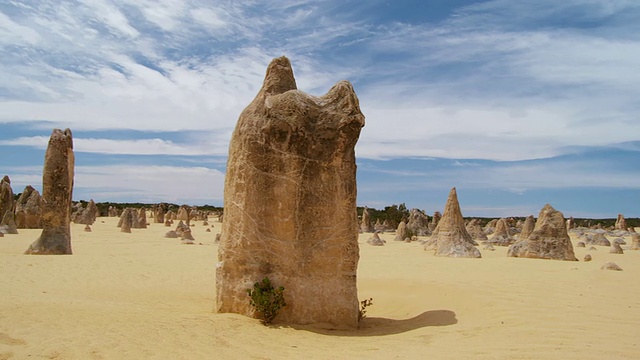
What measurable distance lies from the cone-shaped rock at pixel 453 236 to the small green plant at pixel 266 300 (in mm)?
12220

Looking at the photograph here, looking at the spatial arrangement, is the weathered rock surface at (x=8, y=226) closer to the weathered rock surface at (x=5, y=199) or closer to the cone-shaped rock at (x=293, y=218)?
the weathered rock surface at (x=5, y=199)

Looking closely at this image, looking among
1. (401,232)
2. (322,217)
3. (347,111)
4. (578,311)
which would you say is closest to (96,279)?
(322,217)

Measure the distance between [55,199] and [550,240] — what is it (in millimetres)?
15967

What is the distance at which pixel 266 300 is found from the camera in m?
6.63

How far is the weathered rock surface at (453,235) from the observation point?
58.7 ft

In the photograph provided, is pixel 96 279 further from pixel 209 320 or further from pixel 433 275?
pixel 433 275

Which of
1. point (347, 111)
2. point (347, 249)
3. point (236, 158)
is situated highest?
point (347, 111)

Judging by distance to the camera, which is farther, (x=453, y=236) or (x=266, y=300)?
(x=453, y=236)

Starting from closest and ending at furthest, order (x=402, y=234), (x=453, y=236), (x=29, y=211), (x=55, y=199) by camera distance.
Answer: (x=55, y=199), (x=453, y=236), (x=29, y=211), (x=402, y=234)

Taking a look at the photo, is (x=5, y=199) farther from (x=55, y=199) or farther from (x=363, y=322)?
(x=363, y=322)

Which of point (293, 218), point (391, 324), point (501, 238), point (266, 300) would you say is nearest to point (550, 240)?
point (501, 238)

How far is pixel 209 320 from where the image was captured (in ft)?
20.6

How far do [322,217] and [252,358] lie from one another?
257 centimetres

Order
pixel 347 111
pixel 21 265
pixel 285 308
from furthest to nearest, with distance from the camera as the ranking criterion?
pixel 21 265, pixel 347 111, pixel 285 308
